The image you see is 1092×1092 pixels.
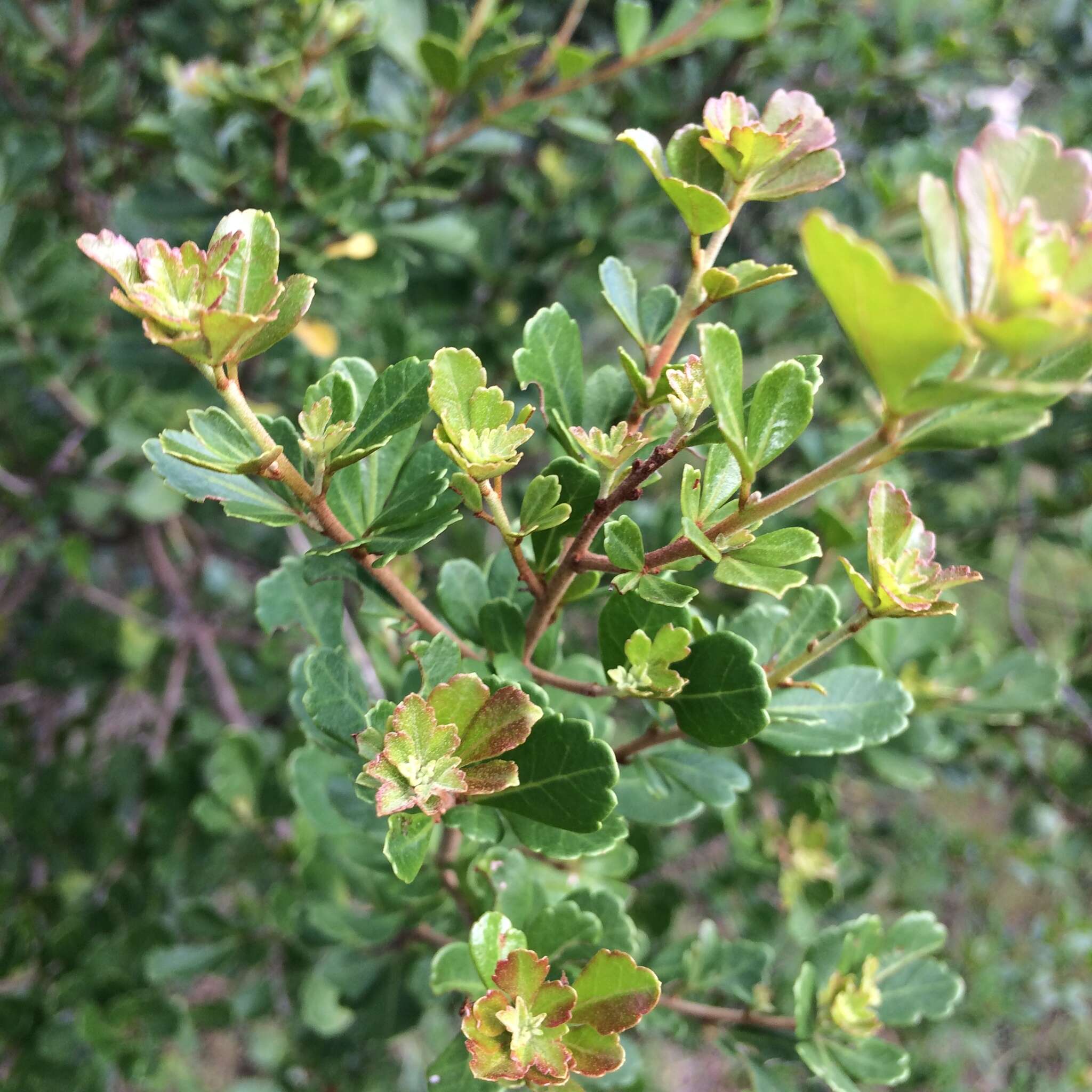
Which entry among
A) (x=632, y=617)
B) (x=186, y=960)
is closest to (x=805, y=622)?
(x=632, y=617)

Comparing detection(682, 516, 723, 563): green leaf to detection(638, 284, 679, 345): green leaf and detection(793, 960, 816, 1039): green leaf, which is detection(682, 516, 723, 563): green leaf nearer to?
detection(638, 284, 679, 345): green leaf

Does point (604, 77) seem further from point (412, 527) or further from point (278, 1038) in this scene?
point (278, 1038)

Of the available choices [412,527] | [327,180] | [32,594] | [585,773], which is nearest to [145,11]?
[327,180]

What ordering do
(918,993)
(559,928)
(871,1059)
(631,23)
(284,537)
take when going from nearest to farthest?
(559,928)
(871,1059)
(918,993)
(631,23)
(284,537)

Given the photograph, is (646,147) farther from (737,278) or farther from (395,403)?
(395,403)

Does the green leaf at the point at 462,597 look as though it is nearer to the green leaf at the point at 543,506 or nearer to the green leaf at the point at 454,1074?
the green leaf at the point at 543,506

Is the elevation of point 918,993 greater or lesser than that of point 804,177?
lesser
